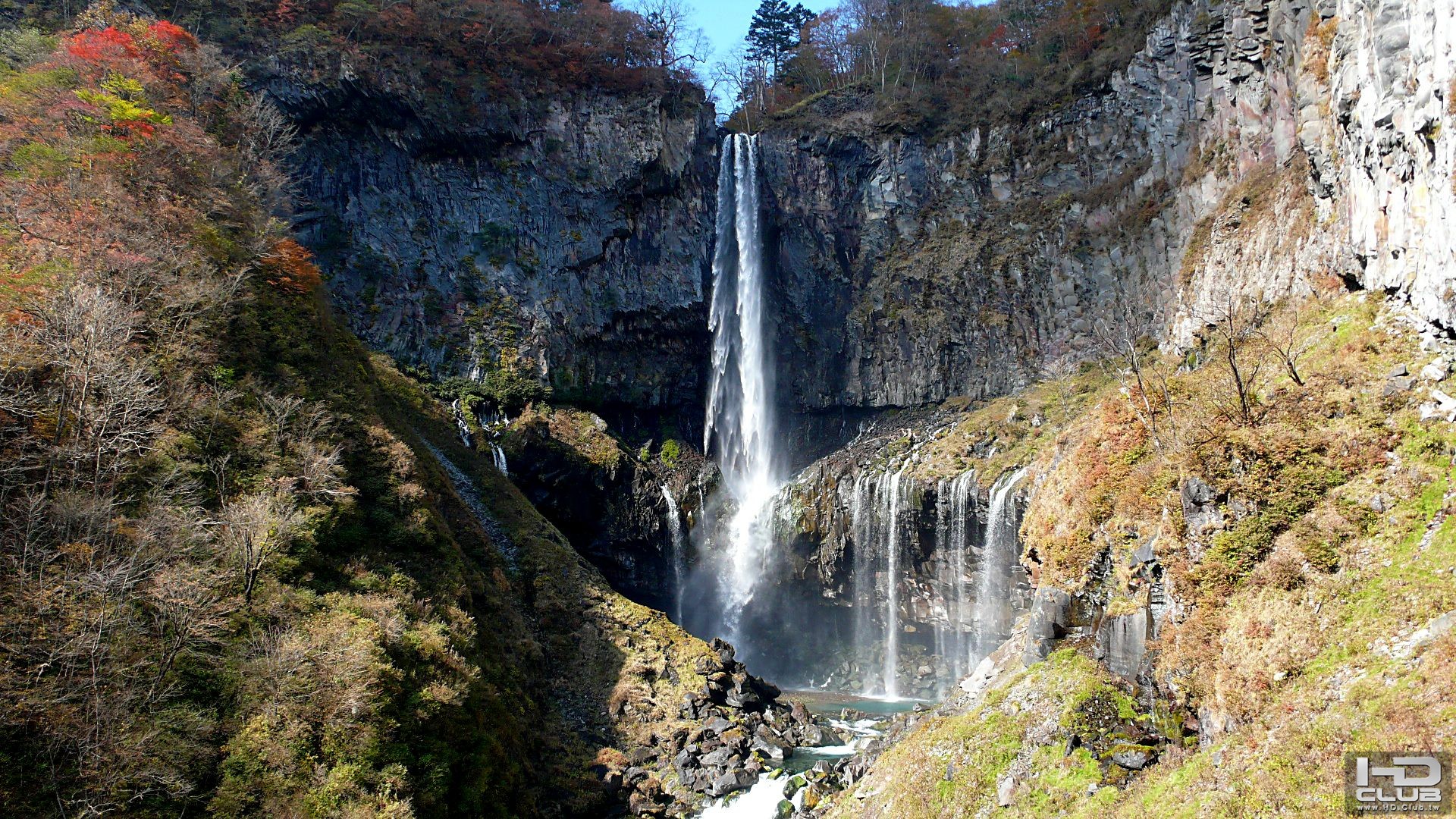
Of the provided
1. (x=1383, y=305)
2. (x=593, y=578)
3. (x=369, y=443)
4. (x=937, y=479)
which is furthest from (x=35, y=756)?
(x=937, y=479)

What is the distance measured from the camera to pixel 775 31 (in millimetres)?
63500

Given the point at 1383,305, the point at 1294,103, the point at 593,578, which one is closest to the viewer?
the point at 1383,305

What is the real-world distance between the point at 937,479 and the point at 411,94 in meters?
35.5

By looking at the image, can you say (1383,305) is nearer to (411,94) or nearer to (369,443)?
(369,443)

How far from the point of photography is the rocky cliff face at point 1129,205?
542 inches

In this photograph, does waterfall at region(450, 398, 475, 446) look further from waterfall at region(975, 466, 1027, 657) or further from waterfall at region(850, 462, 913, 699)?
waterfall at region(975, 466, 1027, 657)

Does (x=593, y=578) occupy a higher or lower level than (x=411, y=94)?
lower

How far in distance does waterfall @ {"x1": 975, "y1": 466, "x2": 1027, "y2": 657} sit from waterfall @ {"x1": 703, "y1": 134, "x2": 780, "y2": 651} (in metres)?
14.7

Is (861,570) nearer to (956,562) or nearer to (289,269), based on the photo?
(956,562)

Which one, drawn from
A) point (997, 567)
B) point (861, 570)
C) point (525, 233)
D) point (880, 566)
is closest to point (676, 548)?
point (861, 570)

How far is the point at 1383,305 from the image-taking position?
1411 centimetres

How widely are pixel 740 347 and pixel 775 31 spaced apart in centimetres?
3293

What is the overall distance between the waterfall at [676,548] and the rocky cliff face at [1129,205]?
37.7 ft

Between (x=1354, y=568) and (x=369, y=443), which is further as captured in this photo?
(x=369, y=443)
